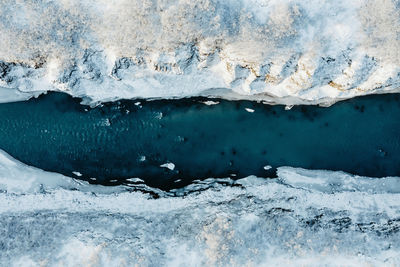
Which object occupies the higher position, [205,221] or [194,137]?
[194,137]

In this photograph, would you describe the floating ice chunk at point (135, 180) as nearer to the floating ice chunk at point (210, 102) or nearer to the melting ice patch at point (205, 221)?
the melting ice patch at point (205, 221)

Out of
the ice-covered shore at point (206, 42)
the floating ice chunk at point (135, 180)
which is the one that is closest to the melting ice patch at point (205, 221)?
the floating ice chunk at point (135, 180)

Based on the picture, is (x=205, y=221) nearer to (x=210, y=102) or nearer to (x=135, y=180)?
(x=135, y=180)

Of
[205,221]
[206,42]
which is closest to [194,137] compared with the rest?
[205,221]

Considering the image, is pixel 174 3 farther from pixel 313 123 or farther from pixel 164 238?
pixel 164 238

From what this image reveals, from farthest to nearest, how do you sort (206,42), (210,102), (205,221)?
1. (210,102)
2. (205,221)
3. (206,42)

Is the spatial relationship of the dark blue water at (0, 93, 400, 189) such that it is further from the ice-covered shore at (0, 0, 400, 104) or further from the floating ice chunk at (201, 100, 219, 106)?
the ice-covered shore at (0, 0, 400, 104)

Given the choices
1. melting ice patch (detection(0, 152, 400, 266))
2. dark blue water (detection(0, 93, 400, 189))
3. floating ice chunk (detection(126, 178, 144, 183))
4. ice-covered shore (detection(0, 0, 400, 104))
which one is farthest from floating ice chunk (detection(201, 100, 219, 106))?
floating ice chunk (detection(126, 178, 144, 183))
